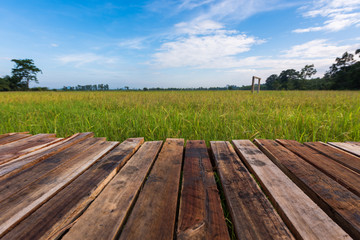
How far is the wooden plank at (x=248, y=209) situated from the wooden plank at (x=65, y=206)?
86 cm

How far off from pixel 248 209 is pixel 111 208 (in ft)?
2.55

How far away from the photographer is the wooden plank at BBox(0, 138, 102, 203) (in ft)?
3.81

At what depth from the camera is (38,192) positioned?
111cm

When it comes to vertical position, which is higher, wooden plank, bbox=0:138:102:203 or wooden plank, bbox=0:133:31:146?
wooden plank, bbox=0:138:102:203

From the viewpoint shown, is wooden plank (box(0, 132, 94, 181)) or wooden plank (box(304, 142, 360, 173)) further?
wooden plank (box(304, 142, 360, 173))

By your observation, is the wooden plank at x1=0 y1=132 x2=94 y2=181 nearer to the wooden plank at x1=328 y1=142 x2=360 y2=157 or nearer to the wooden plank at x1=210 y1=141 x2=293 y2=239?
the wooden plank at x1=210 y1=141 x2=293 y2=239

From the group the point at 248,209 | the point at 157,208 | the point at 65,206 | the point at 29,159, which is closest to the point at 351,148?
the point at 248,209

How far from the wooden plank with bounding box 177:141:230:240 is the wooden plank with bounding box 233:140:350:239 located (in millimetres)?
345

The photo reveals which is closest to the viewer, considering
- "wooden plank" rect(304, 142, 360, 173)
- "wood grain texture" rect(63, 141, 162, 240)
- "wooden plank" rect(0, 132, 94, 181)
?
"wood grain texture" rect(63, 141, 162, 240)

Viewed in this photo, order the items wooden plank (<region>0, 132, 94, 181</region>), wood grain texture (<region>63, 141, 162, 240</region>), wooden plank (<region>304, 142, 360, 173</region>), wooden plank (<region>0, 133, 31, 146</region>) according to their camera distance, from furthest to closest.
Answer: wooden plank (<region>0, 133, 31, 146</region>), wooden plank (<region>304, 142, 360, 173</region>), wooden plank (<region>0, 132, 94, 181</region>), wood grain texture (<region>63, 141, 162, 240</region>)

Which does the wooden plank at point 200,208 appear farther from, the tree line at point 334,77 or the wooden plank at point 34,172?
the tree line at point 334,77

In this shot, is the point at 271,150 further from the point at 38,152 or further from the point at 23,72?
the point at 23,72

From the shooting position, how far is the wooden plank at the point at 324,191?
90cm

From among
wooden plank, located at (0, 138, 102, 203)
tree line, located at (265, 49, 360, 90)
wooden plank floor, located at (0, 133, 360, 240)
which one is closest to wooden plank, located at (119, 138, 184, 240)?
wooden plank floor, located at (0, 133, 360, 240)
